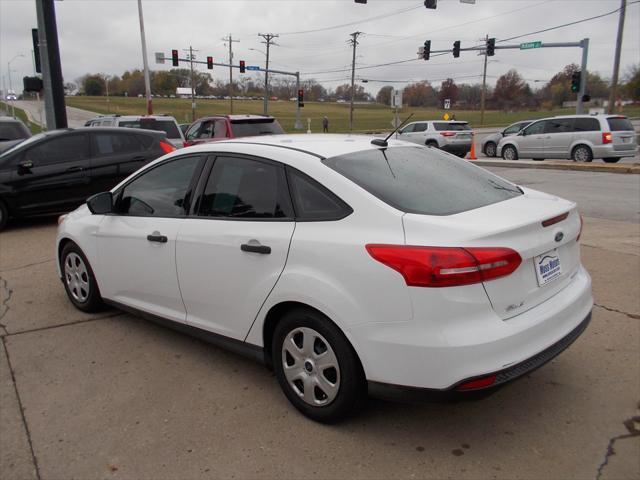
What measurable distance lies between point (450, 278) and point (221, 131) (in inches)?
440

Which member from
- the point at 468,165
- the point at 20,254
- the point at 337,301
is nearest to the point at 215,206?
the point at 337,301

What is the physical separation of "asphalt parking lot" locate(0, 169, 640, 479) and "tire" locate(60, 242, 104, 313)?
35cm

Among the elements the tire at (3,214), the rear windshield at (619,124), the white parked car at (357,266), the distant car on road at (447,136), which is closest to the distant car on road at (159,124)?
the tire at (3,214)

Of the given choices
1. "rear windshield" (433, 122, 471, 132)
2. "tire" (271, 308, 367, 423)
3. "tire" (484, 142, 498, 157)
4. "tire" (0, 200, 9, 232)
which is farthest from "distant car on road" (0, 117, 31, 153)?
"tire" (484, 142, 498, 157)

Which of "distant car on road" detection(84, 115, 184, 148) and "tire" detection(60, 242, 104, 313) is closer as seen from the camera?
"tire" detection(60, 242, 104, 313)

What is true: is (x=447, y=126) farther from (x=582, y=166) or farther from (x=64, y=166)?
(x=64, y=166)

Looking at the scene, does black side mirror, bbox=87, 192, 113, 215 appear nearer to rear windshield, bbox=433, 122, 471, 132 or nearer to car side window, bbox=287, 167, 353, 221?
car side window, bbox=287, 167, 353, 221

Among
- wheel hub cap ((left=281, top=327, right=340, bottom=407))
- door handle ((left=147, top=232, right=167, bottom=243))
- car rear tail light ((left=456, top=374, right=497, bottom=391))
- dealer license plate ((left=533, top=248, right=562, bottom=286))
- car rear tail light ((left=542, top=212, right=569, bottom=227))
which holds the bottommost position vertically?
wheel hub cap ((left=281, top=327, right=340, bottom=407))

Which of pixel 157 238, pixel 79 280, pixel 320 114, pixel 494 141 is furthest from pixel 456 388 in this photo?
pixel 320 114

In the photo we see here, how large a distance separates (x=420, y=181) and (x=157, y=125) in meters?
14.0

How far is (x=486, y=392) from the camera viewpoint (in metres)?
2.59

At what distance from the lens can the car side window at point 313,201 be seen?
9.69ft

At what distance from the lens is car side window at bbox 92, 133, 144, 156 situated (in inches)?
366

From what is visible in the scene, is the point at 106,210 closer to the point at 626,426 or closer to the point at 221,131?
the point at 626,426
